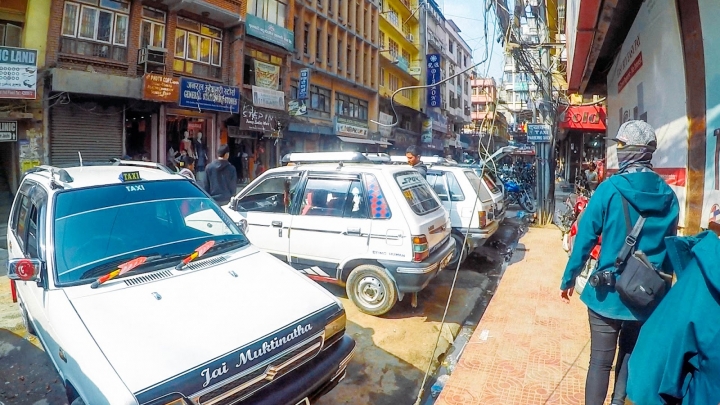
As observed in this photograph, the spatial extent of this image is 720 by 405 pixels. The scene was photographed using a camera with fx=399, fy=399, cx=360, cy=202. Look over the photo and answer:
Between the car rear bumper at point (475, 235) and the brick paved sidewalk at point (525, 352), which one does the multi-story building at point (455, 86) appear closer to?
the car rear bumper at point (475, 235)

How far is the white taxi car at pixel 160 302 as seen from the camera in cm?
200

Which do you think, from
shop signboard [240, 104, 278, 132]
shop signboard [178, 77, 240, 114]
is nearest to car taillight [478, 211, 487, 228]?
shop signboard [178, 77, 240, 114]

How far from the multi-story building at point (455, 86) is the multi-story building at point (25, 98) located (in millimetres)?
34642

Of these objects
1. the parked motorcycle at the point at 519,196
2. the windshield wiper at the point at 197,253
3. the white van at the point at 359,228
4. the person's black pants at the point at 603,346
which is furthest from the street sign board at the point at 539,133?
the windshield wiper at the point at 197,253

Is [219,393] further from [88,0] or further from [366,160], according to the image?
[88,0]

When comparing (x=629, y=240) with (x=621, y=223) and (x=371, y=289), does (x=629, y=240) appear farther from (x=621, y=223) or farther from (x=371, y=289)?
(x=371, y=289)

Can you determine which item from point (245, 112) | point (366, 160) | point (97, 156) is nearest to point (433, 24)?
point (245, 112)

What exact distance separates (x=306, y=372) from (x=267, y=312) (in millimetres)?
455

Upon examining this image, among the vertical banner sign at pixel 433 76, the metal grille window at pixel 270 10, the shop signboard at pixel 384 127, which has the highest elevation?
the vertical banner sign at pixel 433 76

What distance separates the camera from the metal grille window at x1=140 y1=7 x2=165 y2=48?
44.9 feet

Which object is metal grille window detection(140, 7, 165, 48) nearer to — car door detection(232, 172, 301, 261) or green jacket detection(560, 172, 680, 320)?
car door detection(232, 172, 301, 261)

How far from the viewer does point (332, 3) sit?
77.4ft

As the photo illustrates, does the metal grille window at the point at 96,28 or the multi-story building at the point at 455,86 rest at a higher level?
the multi-story building at the point at 455,86

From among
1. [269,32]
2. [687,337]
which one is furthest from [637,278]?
[269,32]
